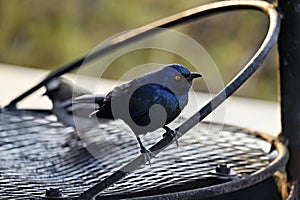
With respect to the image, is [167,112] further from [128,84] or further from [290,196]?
[290,196]

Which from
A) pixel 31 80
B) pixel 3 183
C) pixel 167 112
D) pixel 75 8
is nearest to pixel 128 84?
pixel 167 112

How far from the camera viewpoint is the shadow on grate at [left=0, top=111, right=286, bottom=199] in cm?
114

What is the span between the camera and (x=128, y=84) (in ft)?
3.22

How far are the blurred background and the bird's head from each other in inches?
141

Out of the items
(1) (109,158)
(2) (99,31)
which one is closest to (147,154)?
(1) (109,158)

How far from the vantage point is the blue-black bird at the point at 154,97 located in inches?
37.6

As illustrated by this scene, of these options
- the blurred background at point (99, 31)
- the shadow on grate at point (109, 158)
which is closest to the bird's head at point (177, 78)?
the shadow on grate at point (109, 158)

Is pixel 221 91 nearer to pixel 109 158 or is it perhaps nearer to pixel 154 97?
pixel 154 97

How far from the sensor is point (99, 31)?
5.12 metres

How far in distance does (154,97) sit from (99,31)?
421 cm

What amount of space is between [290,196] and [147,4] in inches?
149

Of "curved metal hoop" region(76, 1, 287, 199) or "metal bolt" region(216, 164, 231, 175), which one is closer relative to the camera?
"curved metal hoop" region(76, 1, 287, 199)

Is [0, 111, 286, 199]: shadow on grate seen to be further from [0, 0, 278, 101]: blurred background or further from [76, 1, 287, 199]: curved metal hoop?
[0, 0, 278, 101]: blurred background

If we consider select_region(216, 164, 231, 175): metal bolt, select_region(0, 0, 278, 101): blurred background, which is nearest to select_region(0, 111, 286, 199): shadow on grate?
select_region(216, 164, 231, 175): metal bolt
